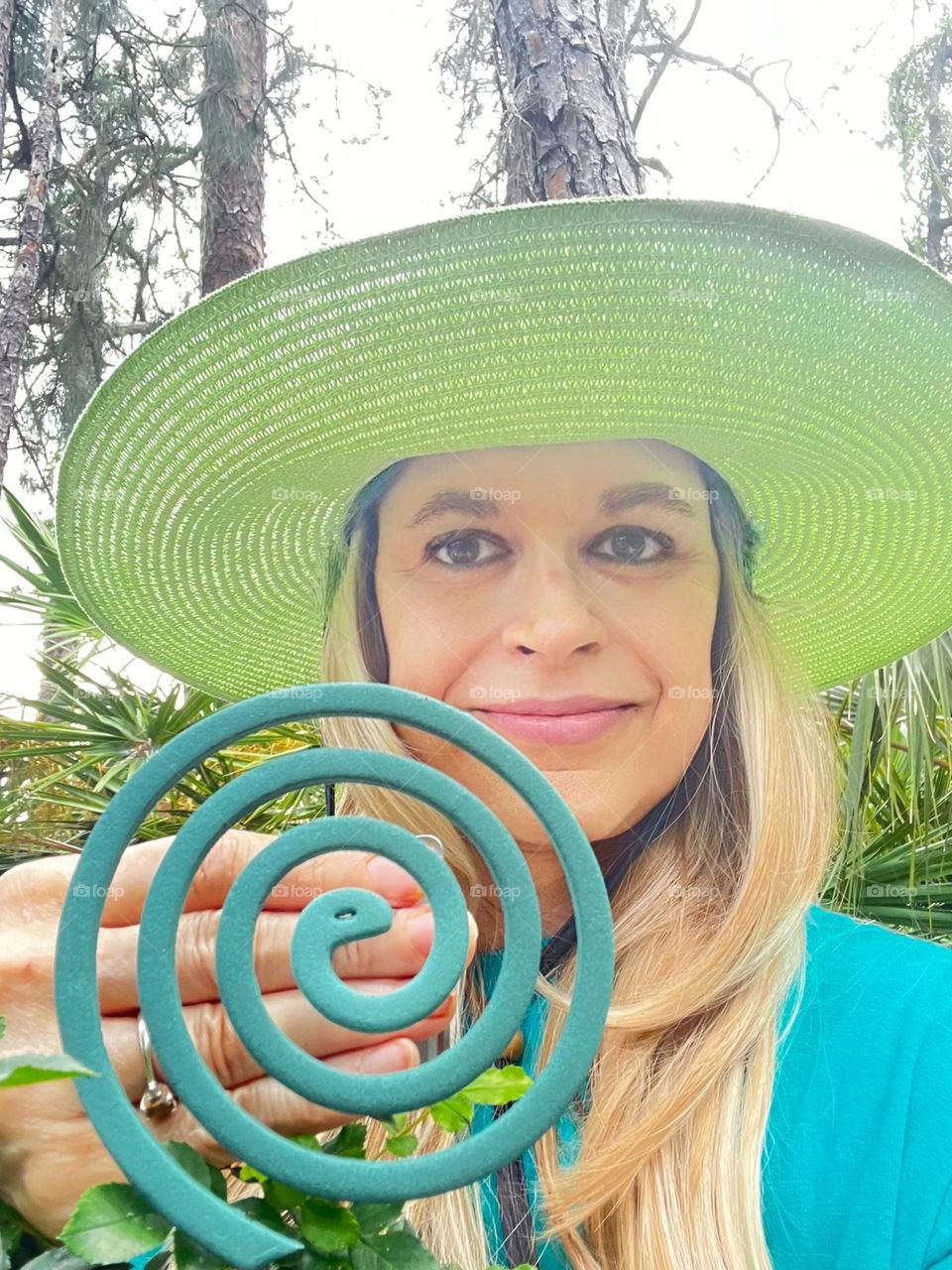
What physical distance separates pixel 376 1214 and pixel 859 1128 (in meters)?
0.66

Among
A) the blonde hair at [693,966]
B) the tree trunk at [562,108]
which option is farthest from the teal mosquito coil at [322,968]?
the tree trunk at [562,108]

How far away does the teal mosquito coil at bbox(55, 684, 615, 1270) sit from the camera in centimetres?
45

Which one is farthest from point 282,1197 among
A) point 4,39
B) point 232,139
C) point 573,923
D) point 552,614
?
point 4,39

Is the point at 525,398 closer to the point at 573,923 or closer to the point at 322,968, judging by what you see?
the point at 573,923

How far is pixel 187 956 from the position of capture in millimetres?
591

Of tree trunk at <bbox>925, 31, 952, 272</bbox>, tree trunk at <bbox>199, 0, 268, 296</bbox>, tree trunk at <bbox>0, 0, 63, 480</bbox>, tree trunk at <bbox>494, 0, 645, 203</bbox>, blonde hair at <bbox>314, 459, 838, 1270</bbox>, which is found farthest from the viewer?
tree trunk at <bbox>925, 31, 952, 272</bbox>

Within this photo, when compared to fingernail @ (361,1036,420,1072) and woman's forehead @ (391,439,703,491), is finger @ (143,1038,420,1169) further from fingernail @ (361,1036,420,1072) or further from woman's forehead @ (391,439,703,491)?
woman's forehead @ (391,439,703,491)

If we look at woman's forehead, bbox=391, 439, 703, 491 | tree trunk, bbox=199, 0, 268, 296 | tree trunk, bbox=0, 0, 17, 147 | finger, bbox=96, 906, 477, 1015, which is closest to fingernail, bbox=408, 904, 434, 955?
finger, bbox=96, 906, 477, 1015

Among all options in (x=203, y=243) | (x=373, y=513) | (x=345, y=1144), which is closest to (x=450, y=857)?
(x=373, y=513)

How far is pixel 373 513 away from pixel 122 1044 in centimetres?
73

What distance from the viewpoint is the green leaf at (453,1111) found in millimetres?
492

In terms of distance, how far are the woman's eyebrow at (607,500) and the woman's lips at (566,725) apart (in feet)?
0.67

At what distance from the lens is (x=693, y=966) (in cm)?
101

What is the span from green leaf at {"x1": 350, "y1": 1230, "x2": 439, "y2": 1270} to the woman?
19.4 inches
